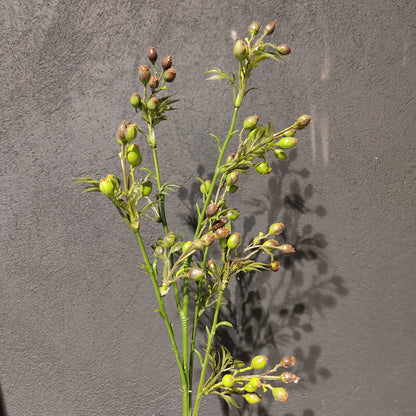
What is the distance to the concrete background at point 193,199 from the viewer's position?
936mm

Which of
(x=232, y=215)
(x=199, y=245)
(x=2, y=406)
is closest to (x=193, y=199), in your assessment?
(x=232, y=215)

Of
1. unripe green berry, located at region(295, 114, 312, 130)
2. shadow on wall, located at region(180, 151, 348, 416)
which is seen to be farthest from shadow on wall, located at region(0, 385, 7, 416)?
unripe green berry, located at region(295, 114, 312, 130)

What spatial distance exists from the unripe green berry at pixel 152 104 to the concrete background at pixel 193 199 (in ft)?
1.03

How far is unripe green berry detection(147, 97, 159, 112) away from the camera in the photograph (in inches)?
25.1

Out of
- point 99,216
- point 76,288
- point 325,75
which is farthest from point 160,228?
point 325,75

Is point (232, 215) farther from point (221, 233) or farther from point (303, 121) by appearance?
point (303, 121)

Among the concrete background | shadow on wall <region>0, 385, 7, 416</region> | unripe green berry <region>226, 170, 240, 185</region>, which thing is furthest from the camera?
shadow on wall <region>0, 385, 7, 416</region>

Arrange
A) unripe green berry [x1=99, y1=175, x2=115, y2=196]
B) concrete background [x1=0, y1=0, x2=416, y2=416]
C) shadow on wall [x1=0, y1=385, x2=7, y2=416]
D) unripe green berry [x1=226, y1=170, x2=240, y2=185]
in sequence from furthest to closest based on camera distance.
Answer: shadow on wall [x1=0, y1=385, x2=7, y2=416] < concrete background [x1=0, y1=0, x2=416, y2=416] < unripe green berry [x1=226, y1=170, x2=240, y2=185] < unripe green berry [x1=99, y1=175, x2=115, y2=196]

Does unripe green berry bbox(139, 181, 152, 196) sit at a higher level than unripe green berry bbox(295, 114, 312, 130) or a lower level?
lower

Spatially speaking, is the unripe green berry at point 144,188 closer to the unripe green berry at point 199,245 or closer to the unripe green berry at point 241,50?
the unripe green berry at point 199,245

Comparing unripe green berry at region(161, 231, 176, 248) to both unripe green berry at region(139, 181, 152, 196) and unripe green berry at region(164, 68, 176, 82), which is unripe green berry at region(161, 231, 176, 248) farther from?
unripe green berry at region(164, 68, 176, 82)

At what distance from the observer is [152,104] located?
0.64m

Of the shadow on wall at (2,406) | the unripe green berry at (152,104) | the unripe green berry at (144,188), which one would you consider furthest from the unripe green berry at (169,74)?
the shadow on wall at (2,406)

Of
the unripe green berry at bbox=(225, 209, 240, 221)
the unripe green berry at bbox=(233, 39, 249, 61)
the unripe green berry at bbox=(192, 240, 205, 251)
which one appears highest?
the unripe green berry at bbox=(233, 39, 249, 61)
